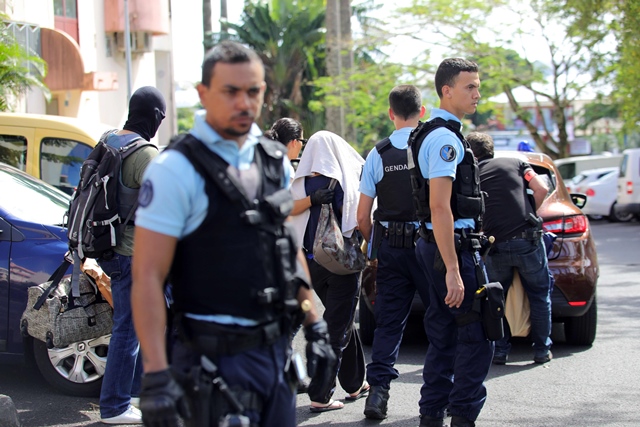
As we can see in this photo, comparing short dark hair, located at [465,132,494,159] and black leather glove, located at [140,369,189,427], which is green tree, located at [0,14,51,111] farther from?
black leather glove, located at [140,369,189,427]

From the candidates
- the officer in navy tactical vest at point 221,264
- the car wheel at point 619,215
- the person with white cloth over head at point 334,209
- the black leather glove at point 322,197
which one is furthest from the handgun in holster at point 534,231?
the car wheel at point 619,215

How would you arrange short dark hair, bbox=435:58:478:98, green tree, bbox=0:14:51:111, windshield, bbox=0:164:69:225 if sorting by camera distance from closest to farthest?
short dark hair, bbox=435:58:478:98 < windshield, bbox=0:164:69:225 < green tree, bbox=0:14:51:111

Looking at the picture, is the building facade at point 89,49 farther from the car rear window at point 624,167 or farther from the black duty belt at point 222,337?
the black duty belt at point 222,337

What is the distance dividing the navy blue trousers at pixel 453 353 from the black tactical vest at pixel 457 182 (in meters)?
0.20

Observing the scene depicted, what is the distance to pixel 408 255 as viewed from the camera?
532 cm

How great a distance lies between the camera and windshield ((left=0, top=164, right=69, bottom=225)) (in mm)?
6039

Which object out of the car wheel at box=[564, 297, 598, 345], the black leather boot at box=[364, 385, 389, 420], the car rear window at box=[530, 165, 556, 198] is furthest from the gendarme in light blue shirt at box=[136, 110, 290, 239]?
the car wheel at box=[564, 297, 598, 345]

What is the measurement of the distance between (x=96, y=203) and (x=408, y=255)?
1777mm

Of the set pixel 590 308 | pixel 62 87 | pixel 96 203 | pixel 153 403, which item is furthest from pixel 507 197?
pixel 62 87

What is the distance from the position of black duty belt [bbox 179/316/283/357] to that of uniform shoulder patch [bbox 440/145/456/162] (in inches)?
73.0

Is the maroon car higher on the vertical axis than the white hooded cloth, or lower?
lower

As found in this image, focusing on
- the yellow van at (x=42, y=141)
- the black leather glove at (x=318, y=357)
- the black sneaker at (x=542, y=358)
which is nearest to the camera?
the black leather glove at (x=318, y=357)

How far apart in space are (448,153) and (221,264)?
6.42 feet

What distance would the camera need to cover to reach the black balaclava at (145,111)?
16.6 feet
